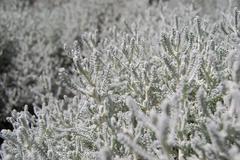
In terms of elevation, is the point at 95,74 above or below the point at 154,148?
above

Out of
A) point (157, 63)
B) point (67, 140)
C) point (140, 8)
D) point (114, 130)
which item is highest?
point (140, 8)

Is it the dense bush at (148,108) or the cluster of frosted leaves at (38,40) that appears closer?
the dense bush at (148,108)

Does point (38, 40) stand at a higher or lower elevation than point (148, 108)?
higher

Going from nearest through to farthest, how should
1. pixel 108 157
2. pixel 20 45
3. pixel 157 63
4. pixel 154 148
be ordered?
pixel 108 157 < pixel 154 148 < pixel 157 63 < pixel 20 45

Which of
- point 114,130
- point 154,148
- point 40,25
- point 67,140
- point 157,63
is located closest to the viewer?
point 154,148

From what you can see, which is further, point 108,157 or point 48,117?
→ point 48,117

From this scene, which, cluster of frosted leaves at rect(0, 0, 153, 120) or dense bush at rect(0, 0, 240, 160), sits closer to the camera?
dense bush at rect(0, 0, 240, 160)

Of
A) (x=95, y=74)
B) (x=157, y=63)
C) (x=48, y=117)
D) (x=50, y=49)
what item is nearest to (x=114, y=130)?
(x=95, y=74)

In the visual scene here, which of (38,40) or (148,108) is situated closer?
(148,108)

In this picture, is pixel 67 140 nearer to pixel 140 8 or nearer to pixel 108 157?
pixel 108 157

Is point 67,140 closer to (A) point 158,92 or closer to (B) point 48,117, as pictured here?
(B) point 48,117
